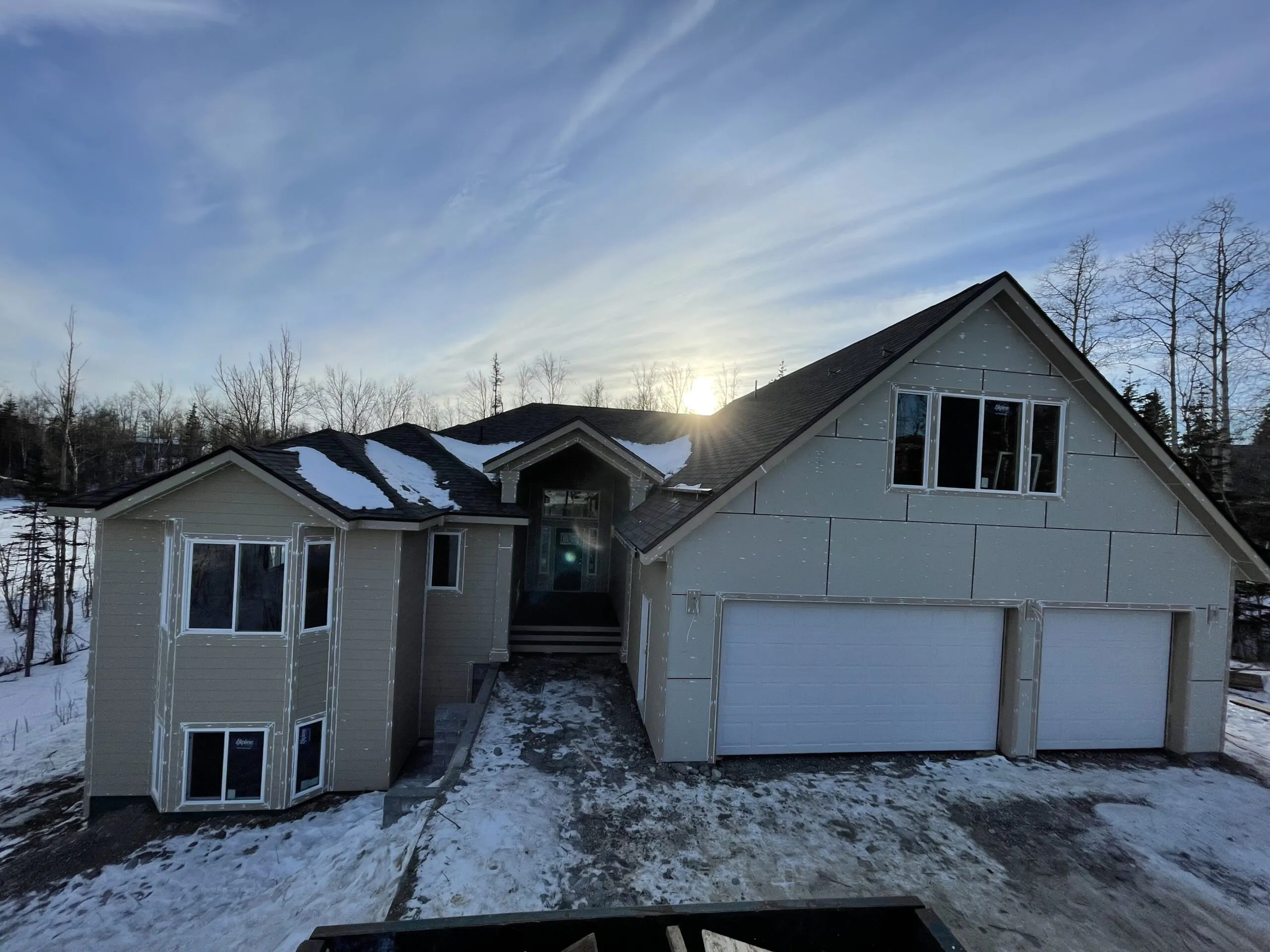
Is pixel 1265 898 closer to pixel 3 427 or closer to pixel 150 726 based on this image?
pixel 150 726

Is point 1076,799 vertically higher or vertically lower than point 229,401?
lower

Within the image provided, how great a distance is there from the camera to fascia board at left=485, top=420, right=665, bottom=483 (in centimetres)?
1073

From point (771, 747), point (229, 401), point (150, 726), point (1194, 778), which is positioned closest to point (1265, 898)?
point (1194, 778)

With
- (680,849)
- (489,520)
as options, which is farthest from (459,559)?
(680,849)

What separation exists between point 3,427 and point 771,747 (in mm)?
62333

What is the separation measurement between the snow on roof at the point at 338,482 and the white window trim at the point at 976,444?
8.12 m

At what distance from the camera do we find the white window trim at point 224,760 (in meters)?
8.58

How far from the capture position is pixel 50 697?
15.1m

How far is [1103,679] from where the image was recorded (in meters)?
7.75

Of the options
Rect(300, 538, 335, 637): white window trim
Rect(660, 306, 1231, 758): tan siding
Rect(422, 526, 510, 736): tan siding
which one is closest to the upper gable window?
Rect(660, 306, 1231, 758): tan siding

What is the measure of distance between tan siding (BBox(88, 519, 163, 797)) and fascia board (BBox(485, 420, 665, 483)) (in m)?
5.68

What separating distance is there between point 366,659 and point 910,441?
9306 millimetres

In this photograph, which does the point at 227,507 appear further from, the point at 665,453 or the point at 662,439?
the point at 662,439

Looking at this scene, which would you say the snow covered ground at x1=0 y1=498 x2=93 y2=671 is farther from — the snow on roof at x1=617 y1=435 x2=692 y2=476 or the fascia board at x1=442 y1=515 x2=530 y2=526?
the snow on roof at x1=617 y1=435 x2=692 y2=476
